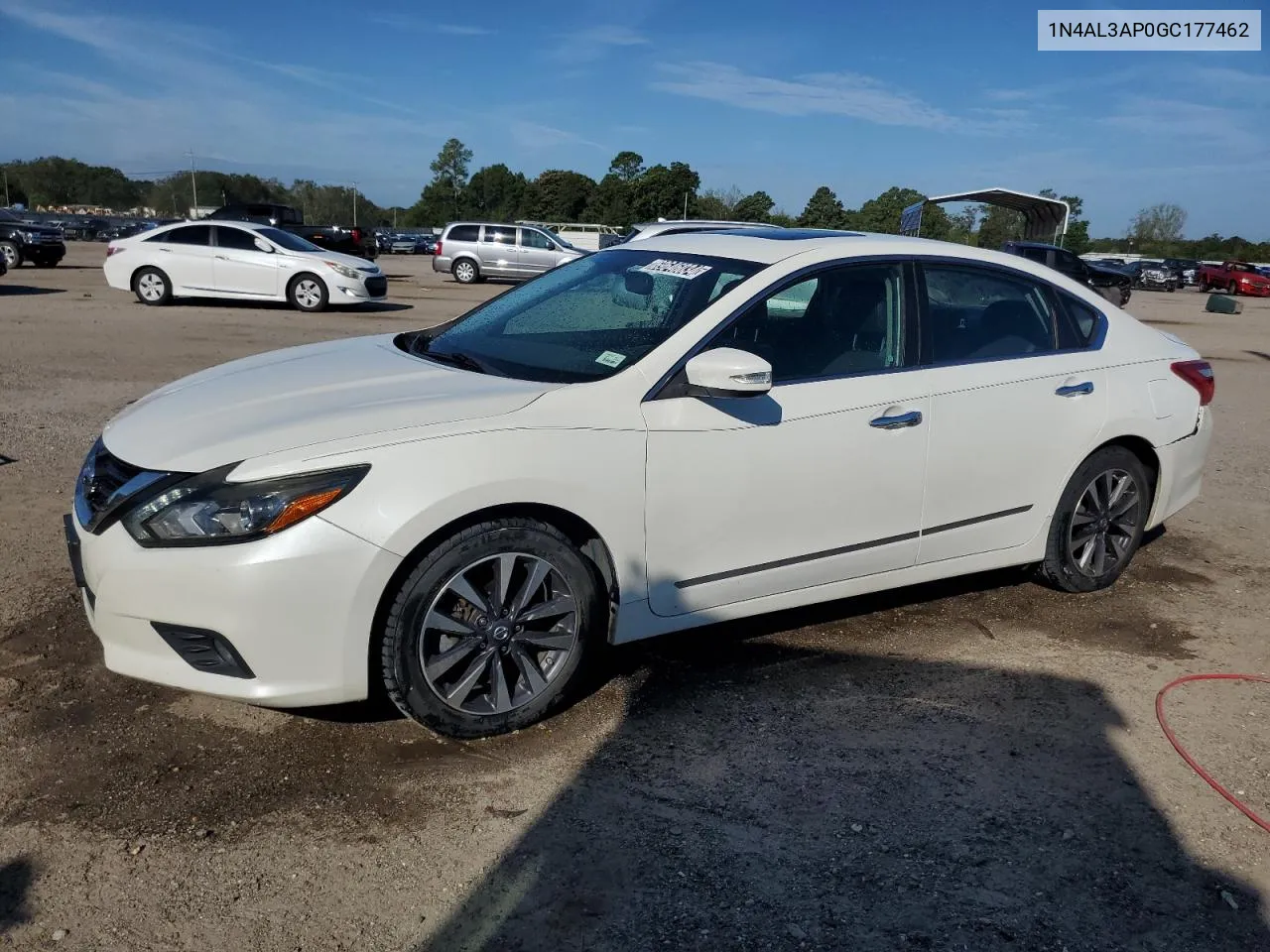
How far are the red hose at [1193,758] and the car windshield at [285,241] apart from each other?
16.5m

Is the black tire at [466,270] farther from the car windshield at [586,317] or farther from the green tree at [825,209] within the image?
the green tree at [825,209]

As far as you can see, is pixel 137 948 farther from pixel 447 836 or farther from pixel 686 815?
pixel 686 815

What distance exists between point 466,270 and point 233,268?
12058 mm

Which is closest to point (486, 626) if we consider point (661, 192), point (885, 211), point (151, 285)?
point (151, 285)

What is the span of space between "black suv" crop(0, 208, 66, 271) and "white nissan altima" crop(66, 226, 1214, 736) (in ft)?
81.2

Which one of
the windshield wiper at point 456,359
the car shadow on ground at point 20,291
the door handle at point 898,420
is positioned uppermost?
the car shadow on ground at point 20,291

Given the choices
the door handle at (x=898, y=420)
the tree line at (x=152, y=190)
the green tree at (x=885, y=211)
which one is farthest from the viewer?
the tree line at (x=152, y=190)

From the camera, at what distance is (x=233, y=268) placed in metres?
17.5

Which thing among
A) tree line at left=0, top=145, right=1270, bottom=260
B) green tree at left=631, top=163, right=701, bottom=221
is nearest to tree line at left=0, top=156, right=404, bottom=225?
tree line at left=0, top=145, right=1270, bottom=260

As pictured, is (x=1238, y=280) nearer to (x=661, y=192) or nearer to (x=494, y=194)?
(x=661, y=192)

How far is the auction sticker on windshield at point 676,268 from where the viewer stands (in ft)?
13.5

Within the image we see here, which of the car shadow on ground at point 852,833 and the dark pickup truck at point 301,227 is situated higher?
the dark pickup truck at point 301,227

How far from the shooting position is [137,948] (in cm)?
244

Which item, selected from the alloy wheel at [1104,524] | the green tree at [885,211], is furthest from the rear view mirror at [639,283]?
the green tree at [885,211]
